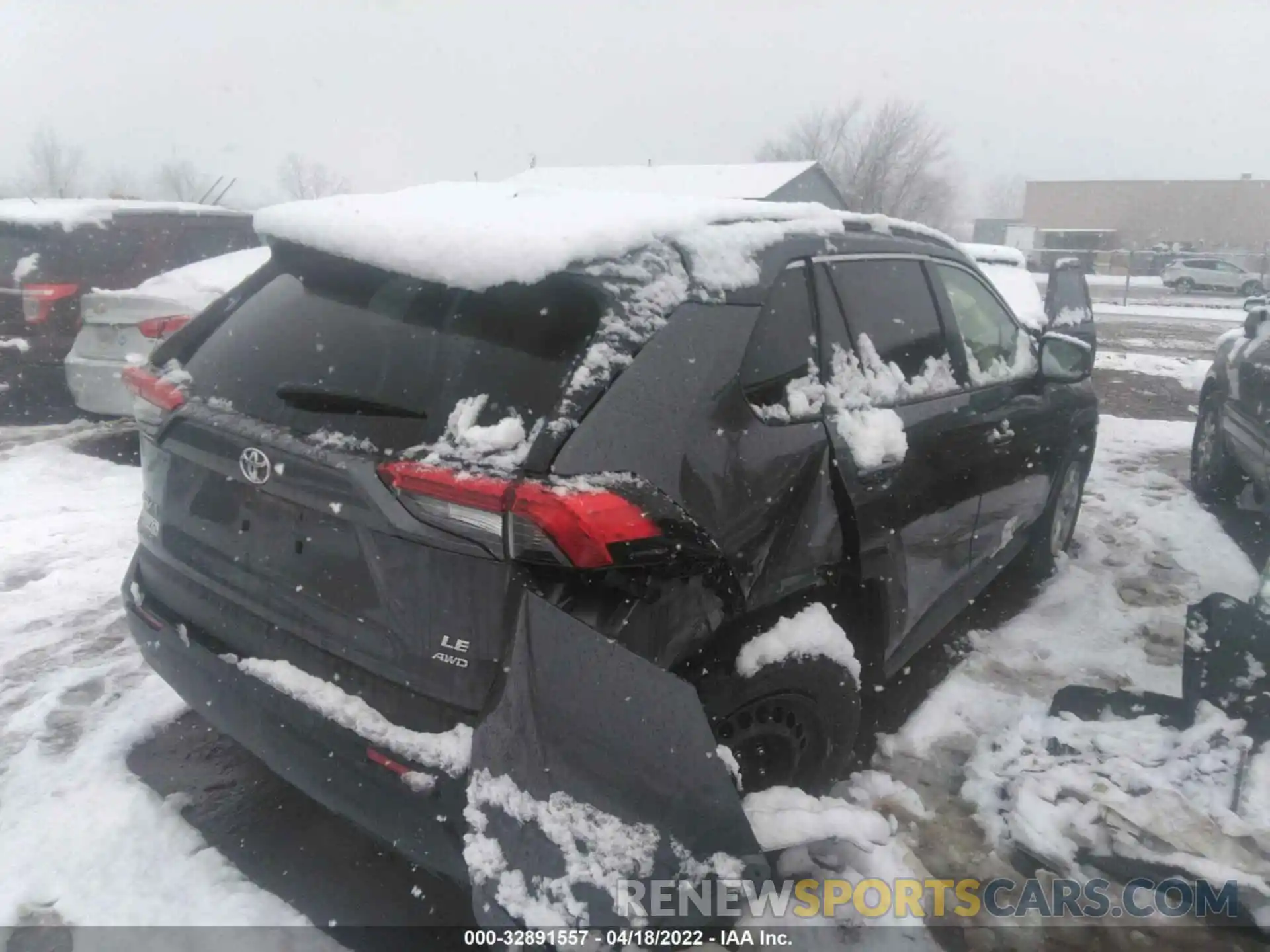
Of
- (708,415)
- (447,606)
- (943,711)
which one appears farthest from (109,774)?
(943,711)

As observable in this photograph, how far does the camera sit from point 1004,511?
146 inches

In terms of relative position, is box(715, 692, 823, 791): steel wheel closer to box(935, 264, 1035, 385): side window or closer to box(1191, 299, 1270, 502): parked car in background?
box(935, 264, 1035, 385): side window

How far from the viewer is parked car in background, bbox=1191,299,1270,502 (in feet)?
16.5

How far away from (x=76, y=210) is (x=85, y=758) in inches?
230

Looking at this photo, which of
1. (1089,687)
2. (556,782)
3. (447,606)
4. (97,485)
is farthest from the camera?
(97,485)

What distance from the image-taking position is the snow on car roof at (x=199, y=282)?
620cm

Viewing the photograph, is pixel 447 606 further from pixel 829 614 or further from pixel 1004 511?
pixel 1004 511

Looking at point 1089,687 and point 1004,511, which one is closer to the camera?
point 1089,687

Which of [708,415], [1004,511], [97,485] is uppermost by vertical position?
[708,415]

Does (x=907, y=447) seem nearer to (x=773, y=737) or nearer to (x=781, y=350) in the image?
(x=781, y=350)

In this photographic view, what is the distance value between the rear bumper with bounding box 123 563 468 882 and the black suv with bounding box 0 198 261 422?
18.7 ft

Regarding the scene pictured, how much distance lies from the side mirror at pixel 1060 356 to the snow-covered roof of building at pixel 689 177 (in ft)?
92.5

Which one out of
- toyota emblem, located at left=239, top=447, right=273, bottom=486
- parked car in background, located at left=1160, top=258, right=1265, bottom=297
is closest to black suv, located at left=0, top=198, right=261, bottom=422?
toyota emblem, located at left=239, top=447, right=273, bottom=486

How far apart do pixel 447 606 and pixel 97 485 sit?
195 inches
